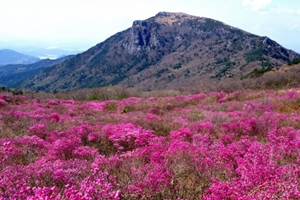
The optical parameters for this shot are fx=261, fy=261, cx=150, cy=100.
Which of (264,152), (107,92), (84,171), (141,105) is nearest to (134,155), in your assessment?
(84,171)

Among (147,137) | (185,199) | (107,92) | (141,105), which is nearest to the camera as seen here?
(185,199)

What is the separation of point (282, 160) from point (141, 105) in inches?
526

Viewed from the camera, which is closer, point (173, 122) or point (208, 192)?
point (208, 192)

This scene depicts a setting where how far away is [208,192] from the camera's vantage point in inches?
174

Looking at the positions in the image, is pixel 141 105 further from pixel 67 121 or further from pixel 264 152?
pixel 264 152

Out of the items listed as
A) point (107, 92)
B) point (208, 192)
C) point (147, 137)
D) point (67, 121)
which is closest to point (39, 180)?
point (208, 192)

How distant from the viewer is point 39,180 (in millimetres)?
4734

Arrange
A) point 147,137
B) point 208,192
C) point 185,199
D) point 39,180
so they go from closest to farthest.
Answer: point 185,199
point 208,192
point 39,180
point 147,137

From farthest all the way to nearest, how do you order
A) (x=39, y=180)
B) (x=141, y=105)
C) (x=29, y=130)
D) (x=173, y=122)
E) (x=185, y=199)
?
(x=141, y=105) → (x=173, y=122) → (x=29, y=130) → (x=39, y=180) → (x=185, y=199)

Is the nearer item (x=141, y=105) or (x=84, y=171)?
(x=84, y=171)

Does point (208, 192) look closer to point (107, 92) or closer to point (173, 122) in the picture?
point (173, 122)

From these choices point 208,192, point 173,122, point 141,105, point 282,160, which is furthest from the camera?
point 141,105

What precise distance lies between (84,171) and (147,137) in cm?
337

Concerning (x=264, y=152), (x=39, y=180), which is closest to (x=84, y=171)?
(x=39, y=180)
